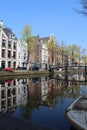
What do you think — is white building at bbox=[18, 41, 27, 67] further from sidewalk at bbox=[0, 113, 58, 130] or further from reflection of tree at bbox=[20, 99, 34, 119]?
sidewalk at bbox=[0, 113, 58, 130]

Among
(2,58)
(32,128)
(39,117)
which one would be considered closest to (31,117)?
(39,117)

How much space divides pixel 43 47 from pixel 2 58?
91.8 feet

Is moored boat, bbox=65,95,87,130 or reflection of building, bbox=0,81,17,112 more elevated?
moored boat, bbox=65,95,87,130

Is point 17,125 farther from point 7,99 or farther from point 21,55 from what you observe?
point 21,55

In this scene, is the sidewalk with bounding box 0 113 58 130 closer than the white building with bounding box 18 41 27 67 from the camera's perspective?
Yes

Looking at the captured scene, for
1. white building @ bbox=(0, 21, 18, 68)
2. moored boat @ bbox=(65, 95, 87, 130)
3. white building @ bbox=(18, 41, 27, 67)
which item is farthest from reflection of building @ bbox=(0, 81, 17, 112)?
white building @ bbox=(18, 41, 27, 67)

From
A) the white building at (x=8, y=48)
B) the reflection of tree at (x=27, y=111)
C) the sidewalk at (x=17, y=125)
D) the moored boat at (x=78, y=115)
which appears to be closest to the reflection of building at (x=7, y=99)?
the reflection of tree at (x=27, y=111)

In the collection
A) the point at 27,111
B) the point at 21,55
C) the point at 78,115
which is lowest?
the point at 27,111

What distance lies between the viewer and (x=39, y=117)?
12.5 metres

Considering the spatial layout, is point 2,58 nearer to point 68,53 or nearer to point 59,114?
point 68,53

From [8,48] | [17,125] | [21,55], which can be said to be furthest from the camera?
[21,55]

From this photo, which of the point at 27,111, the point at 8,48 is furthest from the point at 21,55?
the point at 27,111

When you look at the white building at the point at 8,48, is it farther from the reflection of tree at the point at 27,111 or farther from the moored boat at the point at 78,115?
the moored boat at the point at 78,115

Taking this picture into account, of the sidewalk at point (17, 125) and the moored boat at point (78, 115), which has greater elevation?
the sidewalk at point (17, 125)
